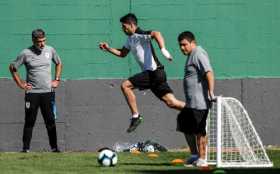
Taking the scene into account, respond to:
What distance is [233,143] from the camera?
535 inches

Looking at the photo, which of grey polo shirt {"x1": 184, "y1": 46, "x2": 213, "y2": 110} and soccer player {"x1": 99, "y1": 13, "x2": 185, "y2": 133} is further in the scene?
soccer player {"x1": 99, "y1": 13, "x2": 185, "y2": 133}

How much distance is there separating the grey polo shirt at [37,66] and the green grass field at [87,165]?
1.47 metres

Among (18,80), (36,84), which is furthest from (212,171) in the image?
(18,80)

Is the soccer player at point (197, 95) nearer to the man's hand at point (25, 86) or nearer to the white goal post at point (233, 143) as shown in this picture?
the white goal post at point (233, 143)

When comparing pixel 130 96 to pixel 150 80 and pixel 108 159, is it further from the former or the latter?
pixel 108 159

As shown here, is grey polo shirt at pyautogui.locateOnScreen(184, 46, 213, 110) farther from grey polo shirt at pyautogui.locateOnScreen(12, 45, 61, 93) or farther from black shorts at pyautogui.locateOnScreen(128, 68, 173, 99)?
grey polo shirt at pyautogui.locateOnScreen(12, 45, 61, 93)

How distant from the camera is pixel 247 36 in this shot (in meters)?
18.1

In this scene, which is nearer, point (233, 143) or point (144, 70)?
point (233, 143)

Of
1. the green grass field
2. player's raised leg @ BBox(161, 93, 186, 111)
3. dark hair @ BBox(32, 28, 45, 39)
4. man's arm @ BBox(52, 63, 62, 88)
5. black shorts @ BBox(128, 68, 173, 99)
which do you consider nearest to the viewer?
the green grass field

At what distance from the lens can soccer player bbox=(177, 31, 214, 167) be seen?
12680mm

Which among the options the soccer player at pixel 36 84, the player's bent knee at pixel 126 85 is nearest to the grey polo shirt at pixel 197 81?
the player's bent knee at pixel 126 85

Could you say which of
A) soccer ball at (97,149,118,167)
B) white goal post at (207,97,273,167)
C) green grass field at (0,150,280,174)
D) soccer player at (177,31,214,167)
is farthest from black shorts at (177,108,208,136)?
soccer ball at (97,149,118,167)

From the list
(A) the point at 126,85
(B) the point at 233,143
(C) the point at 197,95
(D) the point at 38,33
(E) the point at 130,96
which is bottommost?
(B) the point at 233,143

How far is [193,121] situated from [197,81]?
19.9 inches
